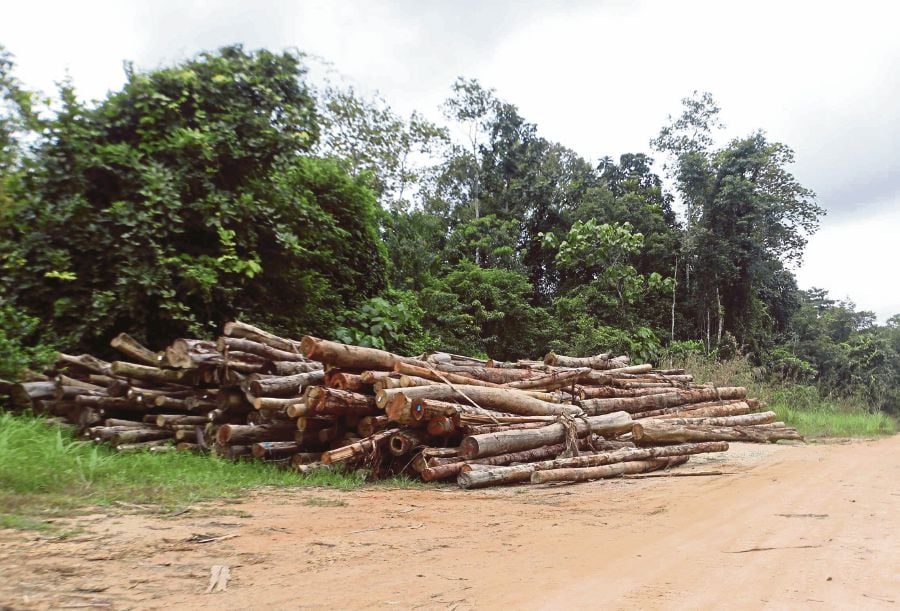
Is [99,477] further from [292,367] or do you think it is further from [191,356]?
[292,367]

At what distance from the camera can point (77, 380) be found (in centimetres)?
819

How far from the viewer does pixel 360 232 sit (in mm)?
13344

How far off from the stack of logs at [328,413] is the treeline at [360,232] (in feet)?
3.89

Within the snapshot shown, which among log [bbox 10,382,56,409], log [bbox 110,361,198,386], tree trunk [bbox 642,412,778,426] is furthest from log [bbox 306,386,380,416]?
tree trunk [bbox 642,412,778,426]

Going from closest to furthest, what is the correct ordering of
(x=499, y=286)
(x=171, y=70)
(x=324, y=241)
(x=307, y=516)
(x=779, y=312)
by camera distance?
(x=307, y=516)
(x=171, y=70)
(x=324, y=241)
(x=499, y=286)
(x=779, y=312)

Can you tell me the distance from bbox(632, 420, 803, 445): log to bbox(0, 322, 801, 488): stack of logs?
7 centimetres

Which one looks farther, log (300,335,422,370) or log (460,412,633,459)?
log (460,412,633,459)

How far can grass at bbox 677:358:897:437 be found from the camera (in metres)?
17.2

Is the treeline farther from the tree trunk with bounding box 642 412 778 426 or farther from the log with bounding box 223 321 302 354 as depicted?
the tree trunk with bounding box 642 412 778 426

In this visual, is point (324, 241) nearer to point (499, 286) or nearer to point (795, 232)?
point (499, 286)

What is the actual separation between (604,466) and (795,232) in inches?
826

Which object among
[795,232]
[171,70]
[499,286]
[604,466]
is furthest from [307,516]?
[795,232]

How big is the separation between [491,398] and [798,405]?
16.3 meters

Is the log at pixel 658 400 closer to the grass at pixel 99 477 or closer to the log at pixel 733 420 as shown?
the log at pixel 733 420
